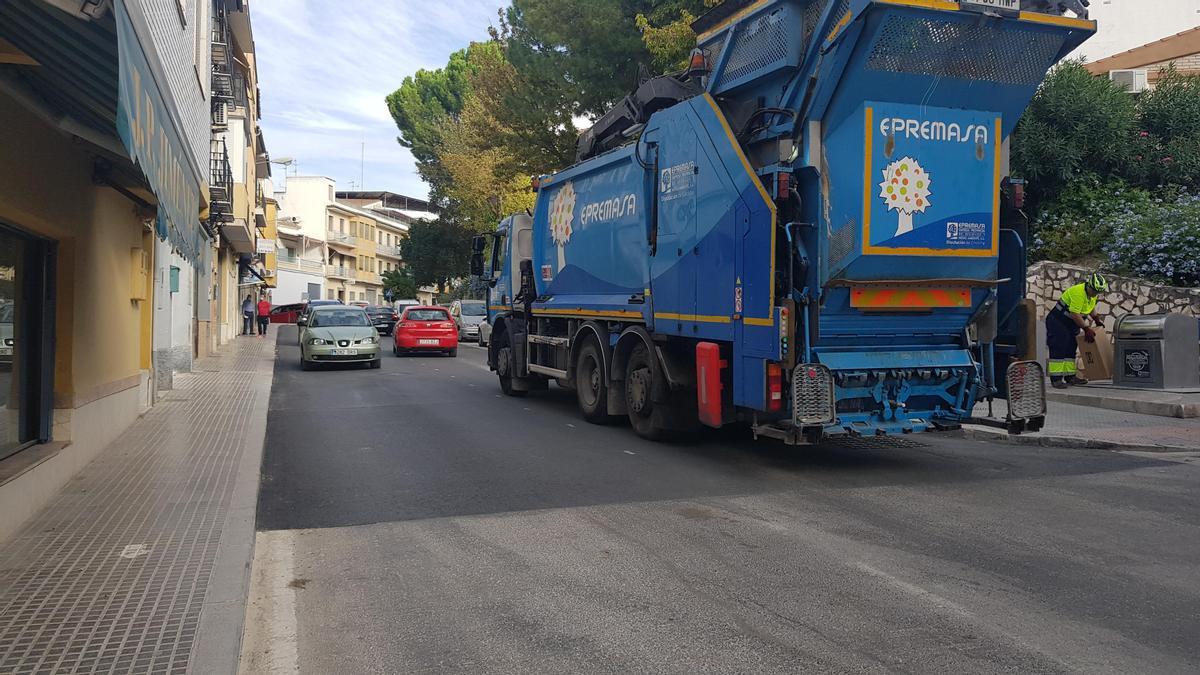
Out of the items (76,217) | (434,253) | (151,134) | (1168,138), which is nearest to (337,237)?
(434,253)

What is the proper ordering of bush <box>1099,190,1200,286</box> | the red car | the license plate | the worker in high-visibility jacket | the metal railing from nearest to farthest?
the license plate
the worker in high-visibility jacket
bush <box>1099,190,1200,286</box>
the red car
the metal railing

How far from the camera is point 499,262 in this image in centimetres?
1551

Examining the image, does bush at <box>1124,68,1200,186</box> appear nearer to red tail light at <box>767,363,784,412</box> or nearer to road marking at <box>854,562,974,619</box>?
red tail light at <box>767,363,784,412</box>

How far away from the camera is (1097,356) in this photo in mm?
14703

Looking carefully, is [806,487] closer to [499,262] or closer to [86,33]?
[86,33]

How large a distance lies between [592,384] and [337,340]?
1082 cm

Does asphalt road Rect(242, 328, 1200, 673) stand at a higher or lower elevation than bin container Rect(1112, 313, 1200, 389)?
lower

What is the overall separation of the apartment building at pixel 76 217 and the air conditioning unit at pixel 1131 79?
20812 mm

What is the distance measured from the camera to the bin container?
13.1 metres

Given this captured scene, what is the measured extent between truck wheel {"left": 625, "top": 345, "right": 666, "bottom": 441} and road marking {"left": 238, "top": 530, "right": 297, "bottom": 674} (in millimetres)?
4678

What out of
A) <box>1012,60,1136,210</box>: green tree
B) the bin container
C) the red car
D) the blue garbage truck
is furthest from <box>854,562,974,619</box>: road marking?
the red car

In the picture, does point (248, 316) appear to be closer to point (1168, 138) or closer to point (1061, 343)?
point (1061, 343)

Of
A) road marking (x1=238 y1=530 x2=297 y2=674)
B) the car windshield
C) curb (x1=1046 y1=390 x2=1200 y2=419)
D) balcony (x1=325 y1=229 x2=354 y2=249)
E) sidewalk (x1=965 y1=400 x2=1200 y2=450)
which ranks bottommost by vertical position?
road marking (x1=238 y1=530 x2=297 y2=674)

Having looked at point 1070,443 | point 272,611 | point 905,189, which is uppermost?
point 905,189
